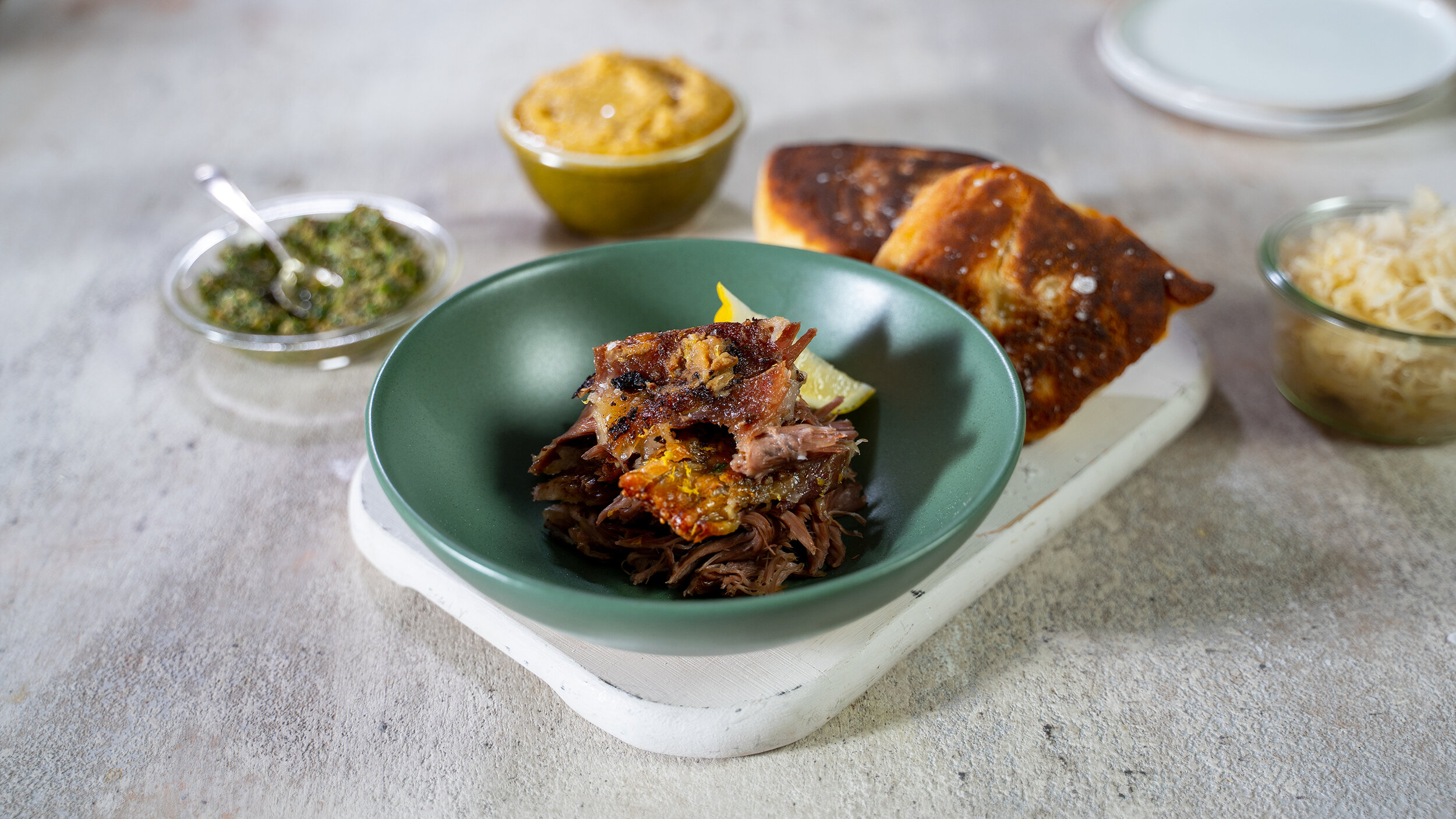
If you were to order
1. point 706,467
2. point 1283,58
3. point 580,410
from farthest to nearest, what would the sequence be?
point 1283,58
point 580,410
point 706,467

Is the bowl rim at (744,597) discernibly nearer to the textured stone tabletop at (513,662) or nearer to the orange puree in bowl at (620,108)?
the textured stone tabletop at (513,662)

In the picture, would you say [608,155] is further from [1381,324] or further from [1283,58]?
[1283,58]

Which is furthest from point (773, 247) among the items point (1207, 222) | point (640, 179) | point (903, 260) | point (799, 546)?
point (1207, 222)

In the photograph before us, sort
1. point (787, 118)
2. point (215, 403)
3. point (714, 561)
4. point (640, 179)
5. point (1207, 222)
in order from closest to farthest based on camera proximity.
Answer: point (714, 561) → point (215, 403) → point (640, 179) → point (1207, 222) → point (787, 118)

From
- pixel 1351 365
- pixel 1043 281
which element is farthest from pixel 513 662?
pixel 1351 365

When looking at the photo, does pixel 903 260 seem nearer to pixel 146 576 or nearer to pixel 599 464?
pixel 599 464
